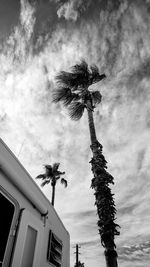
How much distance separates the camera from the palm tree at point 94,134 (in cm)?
576

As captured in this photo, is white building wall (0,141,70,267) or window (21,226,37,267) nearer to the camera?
white building wall (0,141,70,267)

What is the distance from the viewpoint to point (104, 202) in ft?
→ 20.5

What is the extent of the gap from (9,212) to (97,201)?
3.59 metres

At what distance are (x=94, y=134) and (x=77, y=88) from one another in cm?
402

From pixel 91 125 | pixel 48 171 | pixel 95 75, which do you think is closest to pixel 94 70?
pixel 95 75

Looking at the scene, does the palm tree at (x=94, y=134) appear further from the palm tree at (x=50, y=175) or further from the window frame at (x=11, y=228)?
the palm tree at (x=50, y=175)

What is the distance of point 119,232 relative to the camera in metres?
5.82

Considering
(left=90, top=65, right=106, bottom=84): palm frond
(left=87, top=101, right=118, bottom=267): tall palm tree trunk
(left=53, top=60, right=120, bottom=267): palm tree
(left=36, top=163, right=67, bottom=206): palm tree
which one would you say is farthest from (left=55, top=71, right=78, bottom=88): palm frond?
(left=36, top=163, right=67, bottom=206): palm tree

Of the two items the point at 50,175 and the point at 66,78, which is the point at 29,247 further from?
the point at 50,175

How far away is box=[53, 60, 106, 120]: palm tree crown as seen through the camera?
10602 mm

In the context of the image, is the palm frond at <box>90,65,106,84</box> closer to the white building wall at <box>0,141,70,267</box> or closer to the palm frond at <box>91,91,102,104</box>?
the palm frond at <box>91,91,102,104</box>

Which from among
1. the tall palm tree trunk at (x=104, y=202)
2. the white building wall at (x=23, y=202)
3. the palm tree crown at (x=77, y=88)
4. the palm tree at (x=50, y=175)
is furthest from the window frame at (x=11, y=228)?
the palm tree at (x=50, y=175)

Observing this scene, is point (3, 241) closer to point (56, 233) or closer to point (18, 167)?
point (18, 167)

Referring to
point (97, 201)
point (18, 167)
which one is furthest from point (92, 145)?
point (18, 167)
